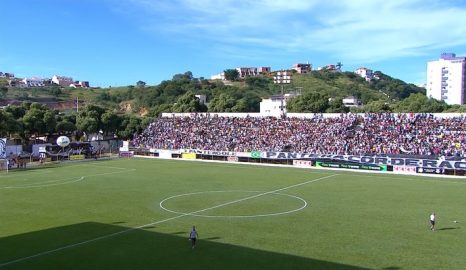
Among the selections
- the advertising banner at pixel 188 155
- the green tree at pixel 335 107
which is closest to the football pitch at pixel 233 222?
the advertising banner at pixel 188 155

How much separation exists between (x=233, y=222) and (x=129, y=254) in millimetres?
7885

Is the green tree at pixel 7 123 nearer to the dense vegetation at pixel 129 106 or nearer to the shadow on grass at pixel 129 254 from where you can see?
the dense vegetation at pixel 129 106

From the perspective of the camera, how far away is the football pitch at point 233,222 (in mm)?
19672

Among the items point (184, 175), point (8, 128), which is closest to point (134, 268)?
point (184, 175)

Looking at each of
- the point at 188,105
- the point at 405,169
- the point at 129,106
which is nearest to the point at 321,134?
the point at 405,169

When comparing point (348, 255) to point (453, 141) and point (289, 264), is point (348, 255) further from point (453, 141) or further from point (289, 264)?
point (453, 141)

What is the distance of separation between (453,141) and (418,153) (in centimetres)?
421

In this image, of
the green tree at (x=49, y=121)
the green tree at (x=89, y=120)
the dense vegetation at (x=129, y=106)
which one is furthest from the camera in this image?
the green tree at (x=89, y=120)

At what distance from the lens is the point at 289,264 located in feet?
61.5

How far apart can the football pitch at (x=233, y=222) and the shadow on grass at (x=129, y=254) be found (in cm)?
5

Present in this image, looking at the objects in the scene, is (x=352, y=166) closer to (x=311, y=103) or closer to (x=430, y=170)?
(x=430, y=170)

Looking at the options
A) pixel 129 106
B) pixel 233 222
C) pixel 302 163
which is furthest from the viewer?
pixel 129 106

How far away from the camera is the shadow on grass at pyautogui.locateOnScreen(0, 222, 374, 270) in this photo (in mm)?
18828

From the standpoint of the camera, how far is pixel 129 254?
806 inches
